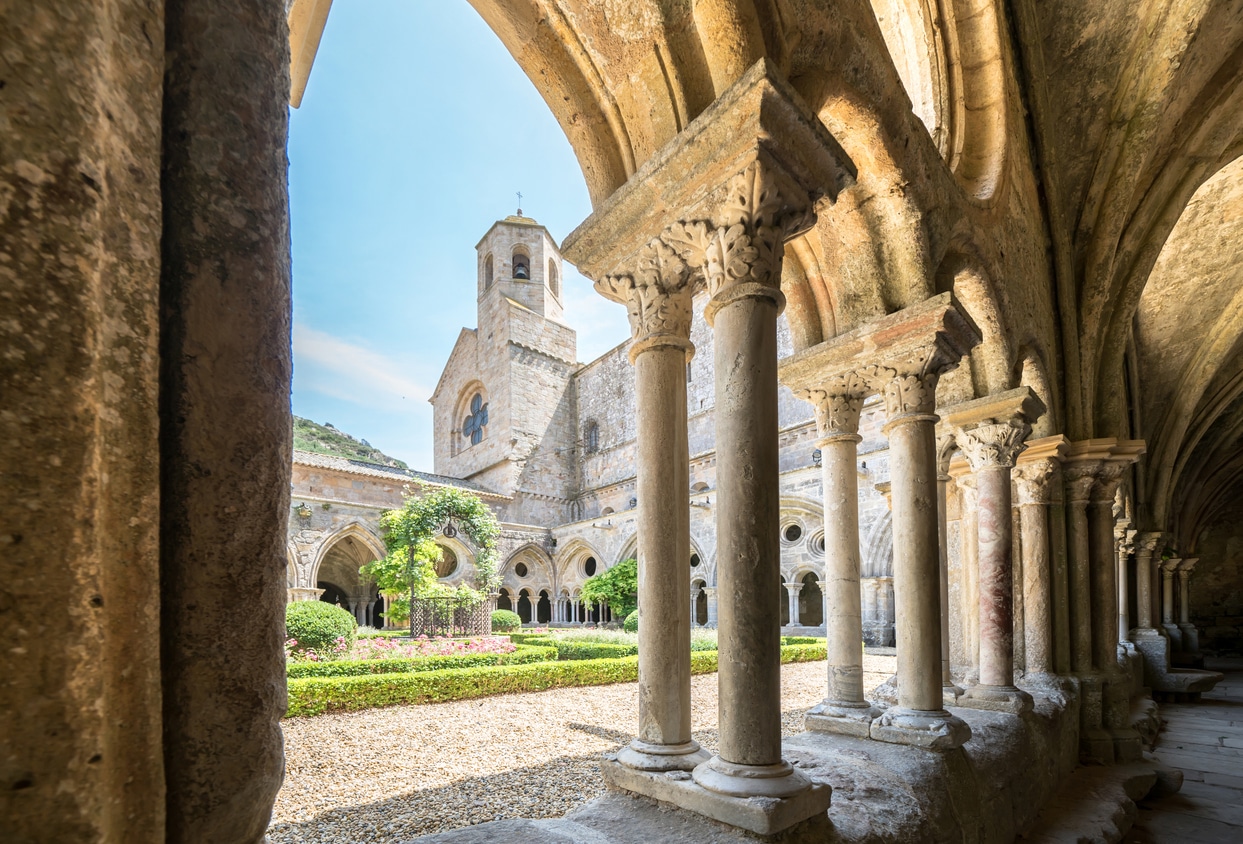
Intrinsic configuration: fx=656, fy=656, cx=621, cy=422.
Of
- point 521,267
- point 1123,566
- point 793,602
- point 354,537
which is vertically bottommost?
point 793,602

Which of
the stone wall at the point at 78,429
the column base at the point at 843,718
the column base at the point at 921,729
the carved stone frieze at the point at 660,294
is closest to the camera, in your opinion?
the stone wall at the point at 78,429

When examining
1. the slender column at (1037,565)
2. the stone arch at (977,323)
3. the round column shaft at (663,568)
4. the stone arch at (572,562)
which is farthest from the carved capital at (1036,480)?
the stone arch at (572,562)

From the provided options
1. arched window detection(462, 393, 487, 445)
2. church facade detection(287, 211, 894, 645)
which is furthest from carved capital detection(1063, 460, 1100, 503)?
arched window detection(462, 393, 487, 445)

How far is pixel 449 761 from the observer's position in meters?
4.82

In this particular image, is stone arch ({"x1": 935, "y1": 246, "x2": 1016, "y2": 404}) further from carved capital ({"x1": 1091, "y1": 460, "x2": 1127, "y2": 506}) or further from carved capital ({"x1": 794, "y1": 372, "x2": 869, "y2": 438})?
carved capital ({"x1": 1091, "y1": 460, "x2": 1127, "y2": 506})

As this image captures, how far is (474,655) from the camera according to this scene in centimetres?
898

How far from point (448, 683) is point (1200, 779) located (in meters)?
6.64

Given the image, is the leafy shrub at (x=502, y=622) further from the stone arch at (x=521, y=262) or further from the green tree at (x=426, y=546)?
the stone arch at (x=521, y=262)

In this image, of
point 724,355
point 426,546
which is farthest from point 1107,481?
point 426,546

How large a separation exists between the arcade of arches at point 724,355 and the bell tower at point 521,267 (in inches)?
891

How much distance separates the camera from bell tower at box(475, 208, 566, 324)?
27.3 m

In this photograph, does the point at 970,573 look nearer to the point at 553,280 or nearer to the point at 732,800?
the point at 732,800

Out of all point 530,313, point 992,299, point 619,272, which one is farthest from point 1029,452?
point 530,313

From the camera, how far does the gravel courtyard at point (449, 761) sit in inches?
144
